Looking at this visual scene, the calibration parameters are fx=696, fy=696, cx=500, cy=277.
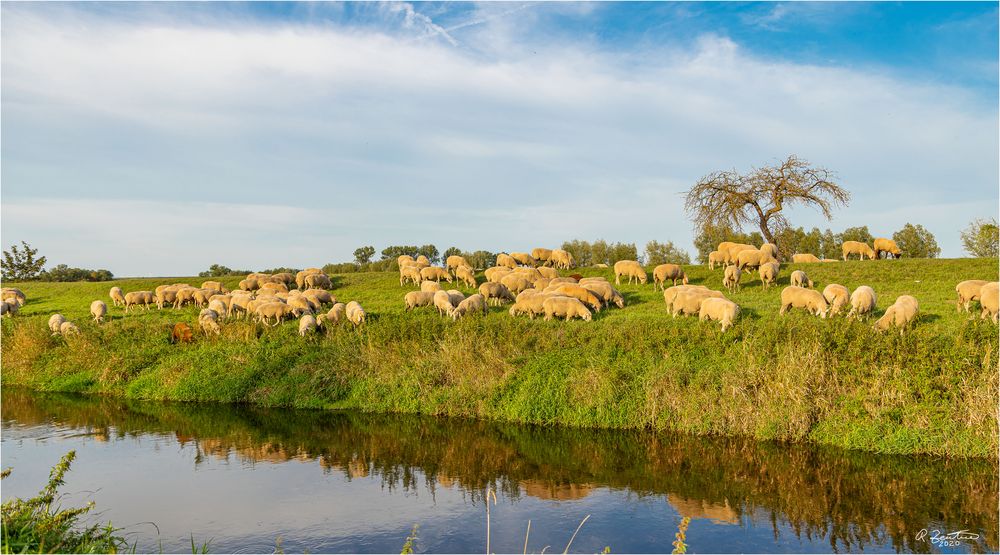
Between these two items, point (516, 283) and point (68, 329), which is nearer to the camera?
point (68, 329)

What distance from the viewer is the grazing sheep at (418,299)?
28719 mm

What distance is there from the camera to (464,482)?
14.3 meters

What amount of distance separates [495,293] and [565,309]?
5.86 metres

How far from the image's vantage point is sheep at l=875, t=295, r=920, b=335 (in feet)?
60.9

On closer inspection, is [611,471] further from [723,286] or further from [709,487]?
[723,286]

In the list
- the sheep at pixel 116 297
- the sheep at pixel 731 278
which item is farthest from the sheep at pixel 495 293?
the sheep at pixel 116 297

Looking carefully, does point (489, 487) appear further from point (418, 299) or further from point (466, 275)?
point (466, 275)

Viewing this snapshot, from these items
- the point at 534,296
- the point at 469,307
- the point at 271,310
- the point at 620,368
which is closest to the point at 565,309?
the point at 534,296

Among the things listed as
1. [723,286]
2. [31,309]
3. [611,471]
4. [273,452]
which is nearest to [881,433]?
[611,471]

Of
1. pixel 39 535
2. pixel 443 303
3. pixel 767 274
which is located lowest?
pixel 39 535

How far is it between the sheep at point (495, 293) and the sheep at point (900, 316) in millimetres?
14615

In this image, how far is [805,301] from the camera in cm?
2270

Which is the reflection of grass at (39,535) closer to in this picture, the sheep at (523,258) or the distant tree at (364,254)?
the sheep at (523,258)

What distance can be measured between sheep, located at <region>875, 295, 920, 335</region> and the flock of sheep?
28 mm
